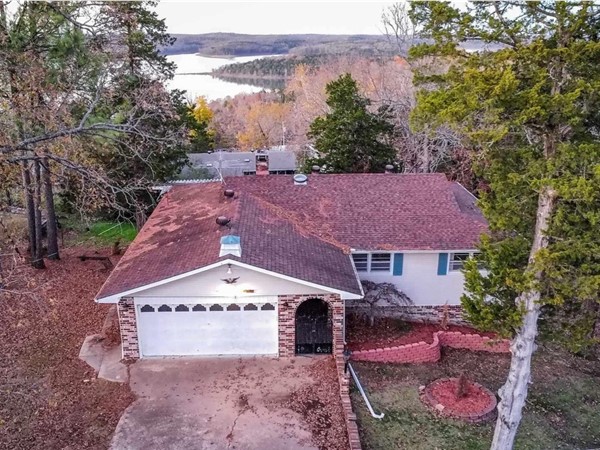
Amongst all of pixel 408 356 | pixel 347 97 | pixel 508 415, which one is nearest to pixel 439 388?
pixel 408 356

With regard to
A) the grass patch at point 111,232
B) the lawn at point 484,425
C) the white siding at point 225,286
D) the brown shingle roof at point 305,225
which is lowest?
the lawn at point 484,425

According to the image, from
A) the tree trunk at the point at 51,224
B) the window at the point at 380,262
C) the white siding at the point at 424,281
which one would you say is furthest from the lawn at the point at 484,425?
the tree trunk at the point at 51,224

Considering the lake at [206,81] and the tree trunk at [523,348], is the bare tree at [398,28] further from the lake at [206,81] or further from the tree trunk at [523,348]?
the lake at [206,81]

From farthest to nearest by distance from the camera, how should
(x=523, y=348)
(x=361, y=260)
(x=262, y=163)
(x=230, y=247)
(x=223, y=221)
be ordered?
(x=262, y=163) < (x=361, y=260) < (x=223, y=221) < (x=230, y=247) < (x=523, y=348)

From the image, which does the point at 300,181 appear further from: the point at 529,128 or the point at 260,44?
the point at 260,44

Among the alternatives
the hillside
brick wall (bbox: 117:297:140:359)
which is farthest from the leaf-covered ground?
the hillside

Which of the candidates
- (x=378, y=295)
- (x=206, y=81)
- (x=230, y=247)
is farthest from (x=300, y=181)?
(x=206, y=81)

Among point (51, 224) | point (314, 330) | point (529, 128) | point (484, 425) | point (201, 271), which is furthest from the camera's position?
point (51, 224)

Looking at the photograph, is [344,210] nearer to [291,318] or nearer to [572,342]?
[291,318]
